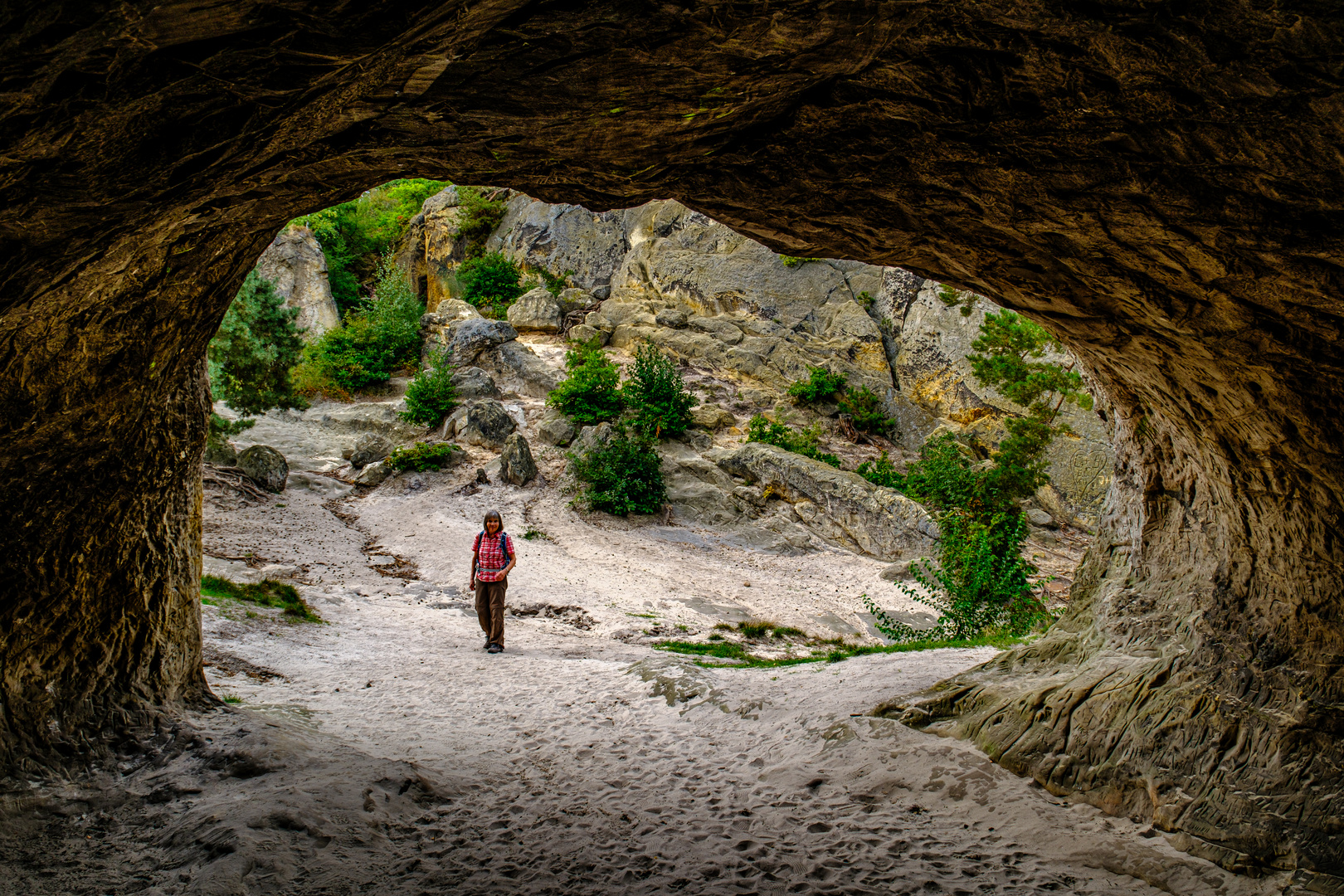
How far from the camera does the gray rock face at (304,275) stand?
88.2 ft

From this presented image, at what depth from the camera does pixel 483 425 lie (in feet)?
64.7

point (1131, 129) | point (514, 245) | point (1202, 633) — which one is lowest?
point (1202, 633)

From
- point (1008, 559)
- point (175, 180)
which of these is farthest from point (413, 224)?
point (175, 180)

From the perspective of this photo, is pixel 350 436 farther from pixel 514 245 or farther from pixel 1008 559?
pixel 1008 559

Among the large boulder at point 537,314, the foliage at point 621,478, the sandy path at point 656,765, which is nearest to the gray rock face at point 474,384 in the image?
the large boulder at point 537,314

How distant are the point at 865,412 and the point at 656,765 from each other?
18.1 meters

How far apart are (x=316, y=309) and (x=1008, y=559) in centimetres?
2726

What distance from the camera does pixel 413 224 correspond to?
33188 millimetres

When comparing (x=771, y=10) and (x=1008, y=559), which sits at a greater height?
(x=771, y=10)

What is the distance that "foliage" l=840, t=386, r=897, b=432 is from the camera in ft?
71.7

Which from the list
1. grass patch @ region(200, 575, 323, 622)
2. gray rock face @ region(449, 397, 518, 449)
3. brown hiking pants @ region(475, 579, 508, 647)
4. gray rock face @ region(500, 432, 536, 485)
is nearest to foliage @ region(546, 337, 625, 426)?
gray rock face @ region(449, 397, 518, 449)

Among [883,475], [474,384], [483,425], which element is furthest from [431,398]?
[883,475]

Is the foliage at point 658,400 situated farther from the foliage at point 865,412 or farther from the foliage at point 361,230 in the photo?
the foliage at point 361,230

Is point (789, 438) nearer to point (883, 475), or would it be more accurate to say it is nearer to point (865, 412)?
point (883, 475)
